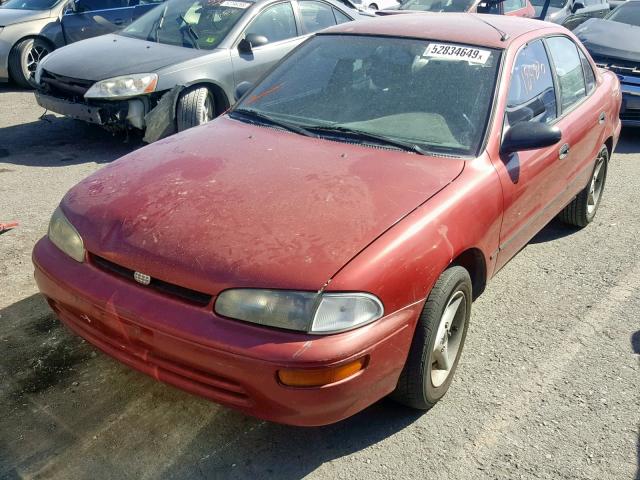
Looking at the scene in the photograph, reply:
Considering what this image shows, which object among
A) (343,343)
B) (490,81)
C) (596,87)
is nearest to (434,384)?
(343,343)

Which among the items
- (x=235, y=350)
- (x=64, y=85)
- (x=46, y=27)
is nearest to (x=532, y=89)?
(x=235, y=350)

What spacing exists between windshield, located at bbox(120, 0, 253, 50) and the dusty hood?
3639 millimetres

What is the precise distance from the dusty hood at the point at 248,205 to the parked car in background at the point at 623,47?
208 inches

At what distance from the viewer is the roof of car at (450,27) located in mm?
3703

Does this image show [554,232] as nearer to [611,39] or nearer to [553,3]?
[611,39]

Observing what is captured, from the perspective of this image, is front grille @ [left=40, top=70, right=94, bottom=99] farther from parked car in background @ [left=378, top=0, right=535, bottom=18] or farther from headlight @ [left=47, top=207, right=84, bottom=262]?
parked car in background @ [left=378, top=0, right=535, bottom=18]

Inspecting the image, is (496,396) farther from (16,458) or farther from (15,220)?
(15,220)

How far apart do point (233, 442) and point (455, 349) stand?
109 centimetres

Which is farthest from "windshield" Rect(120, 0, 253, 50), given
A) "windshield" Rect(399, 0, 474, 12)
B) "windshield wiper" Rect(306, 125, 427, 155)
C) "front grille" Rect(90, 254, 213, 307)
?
"windshield" Rect(399, 0, 474, 12)

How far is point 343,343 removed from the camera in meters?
2.29

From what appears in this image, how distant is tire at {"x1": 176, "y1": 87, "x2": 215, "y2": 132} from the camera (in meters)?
6.13

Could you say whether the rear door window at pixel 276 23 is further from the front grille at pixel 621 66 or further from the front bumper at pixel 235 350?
the front bumper at pixel 235 350

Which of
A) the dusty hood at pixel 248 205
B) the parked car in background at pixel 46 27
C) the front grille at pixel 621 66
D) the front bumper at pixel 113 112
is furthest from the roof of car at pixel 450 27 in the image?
the parked car in background at pixel 46 27

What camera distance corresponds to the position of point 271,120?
363 cm
